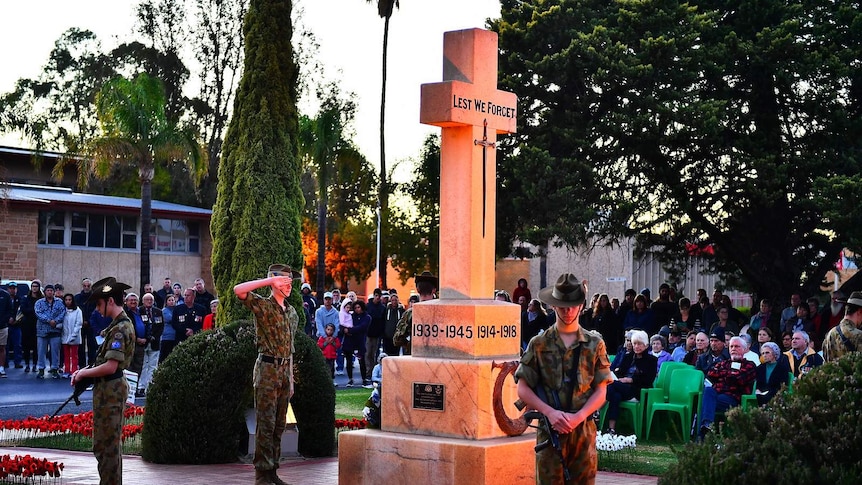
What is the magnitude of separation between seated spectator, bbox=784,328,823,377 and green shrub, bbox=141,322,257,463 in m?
6.33

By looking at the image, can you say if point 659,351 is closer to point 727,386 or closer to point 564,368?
point 727,386

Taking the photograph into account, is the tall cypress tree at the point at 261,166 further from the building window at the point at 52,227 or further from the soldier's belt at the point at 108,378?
the building window at the point at 52,227

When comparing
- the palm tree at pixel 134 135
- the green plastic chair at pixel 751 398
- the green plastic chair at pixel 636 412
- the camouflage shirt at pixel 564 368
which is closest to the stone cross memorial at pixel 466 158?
the camouflage shirt at pixel 564 368

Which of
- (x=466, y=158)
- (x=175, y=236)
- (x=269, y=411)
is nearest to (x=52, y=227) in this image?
(x=175, y=236)

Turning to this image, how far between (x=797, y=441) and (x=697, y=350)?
10.2 m

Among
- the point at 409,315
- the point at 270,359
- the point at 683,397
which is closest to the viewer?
the point at 270,359

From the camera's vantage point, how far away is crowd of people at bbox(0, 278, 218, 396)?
68.4ft

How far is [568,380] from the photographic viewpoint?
6547 millimetres

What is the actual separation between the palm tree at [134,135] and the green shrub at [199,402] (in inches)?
851

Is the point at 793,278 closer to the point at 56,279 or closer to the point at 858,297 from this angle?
the point at 858,297

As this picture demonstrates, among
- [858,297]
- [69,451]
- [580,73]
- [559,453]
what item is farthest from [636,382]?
[580,73]

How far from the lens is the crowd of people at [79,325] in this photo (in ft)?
68.4

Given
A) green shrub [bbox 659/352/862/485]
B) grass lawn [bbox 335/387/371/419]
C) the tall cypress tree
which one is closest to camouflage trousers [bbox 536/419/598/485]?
green shrub [bbox 659/352/862/485]

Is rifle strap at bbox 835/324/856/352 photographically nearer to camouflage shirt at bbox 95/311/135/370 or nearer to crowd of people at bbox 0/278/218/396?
camouflage shirt at bbox 95/311/135/370
